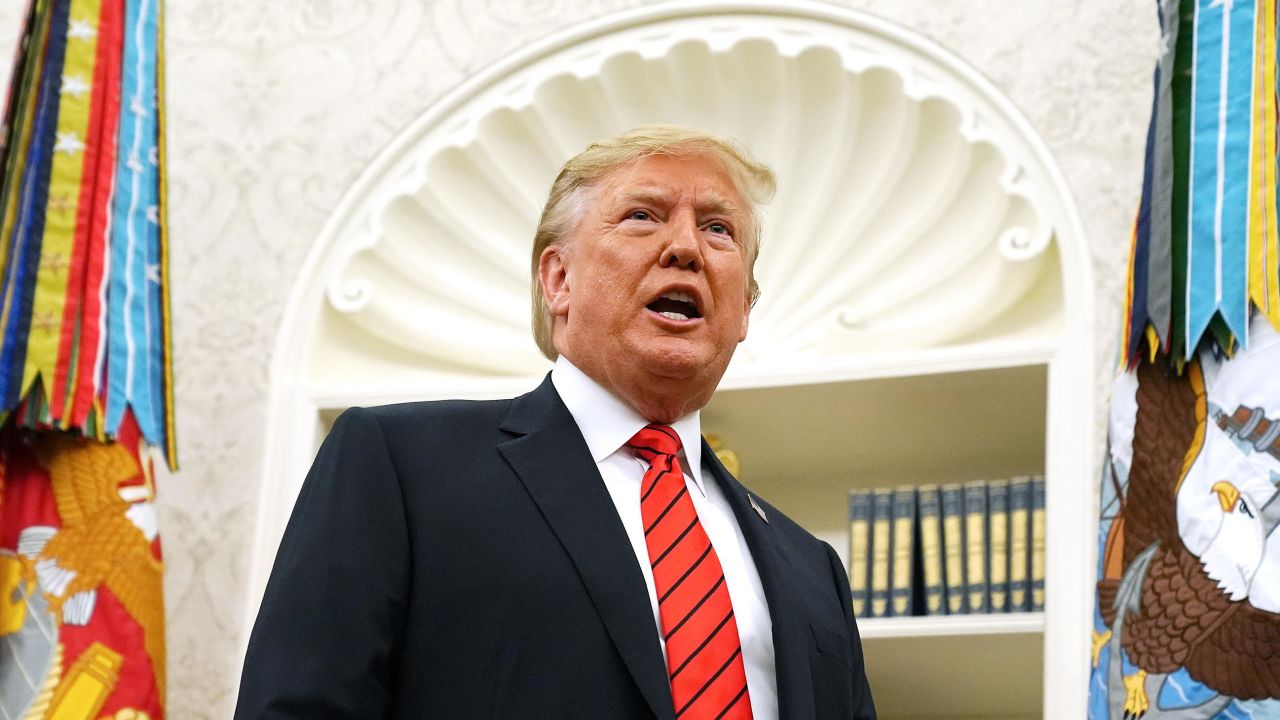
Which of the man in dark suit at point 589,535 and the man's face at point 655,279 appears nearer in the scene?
the man in dark suit at point 589,535

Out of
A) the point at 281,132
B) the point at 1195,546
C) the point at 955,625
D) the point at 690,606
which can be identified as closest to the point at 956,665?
the point at 955,625

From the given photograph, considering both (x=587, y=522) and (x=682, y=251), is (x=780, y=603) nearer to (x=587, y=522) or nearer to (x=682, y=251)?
(x=587, y=522)

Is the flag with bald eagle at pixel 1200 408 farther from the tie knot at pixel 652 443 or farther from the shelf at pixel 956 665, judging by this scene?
the tie knot at pixel 652 443

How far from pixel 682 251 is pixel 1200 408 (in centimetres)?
87

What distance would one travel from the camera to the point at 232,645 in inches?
111

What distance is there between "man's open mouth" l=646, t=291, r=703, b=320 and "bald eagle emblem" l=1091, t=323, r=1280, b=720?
0.83m

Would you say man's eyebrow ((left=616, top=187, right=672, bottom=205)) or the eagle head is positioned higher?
man's eyebrow ((left=616, top=187, right=672, bottom=205))

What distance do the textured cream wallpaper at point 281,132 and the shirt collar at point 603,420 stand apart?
144cm

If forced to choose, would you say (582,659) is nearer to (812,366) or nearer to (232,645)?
(812,366)

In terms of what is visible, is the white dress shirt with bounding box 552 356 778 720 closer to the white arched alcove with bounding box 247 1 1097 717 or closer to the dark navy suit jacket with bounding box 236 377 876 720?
the dark navy suit jacket with bounding box 236 377 876 720

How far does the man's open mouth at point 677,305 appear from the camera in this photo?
1.38 metres

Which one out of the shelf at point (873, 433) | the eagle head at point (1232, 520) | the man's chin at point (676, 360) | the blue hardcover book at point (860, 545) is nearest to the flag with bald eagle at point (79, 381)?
the shelf at point (873, 433)

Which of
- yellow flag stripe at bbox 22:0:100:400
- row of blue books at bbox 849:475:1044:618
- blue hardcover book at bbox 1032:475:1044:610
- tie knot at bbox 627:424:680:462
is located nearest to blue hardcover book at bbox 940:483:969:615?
row of blue books at bbox 849:475:1044:618

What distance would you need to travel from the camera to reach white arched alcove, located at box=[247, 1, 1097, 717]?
267 centimetres
